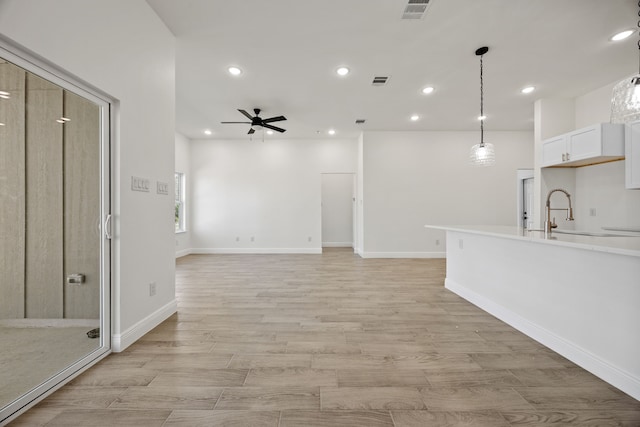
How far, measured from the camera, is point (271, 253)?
736 cm

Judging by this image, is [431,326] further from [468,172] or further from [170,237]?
[468,172]

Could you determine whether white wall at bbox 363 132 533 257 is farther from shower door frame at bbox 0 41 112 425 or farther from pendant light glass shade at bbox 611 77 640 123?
shower door frame at bbox 0 41 112 425

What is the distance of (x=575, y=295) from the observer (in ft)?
6.74

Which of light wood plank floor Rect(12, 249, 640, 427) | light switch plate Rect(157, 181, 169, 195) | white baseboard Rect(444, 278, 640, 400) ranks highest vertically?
light switch plate Rect(157, 181, 169, 195)

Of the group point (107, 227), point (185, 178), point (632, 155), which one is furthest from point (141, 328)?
point (632, 155)

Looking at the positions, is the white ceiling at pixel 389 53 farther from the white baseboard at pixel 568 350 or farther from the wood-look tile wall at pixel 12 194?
the white baseboard at pixel 568 350

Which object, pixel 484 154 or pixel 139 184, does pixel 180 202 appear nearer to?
pixel 139 184

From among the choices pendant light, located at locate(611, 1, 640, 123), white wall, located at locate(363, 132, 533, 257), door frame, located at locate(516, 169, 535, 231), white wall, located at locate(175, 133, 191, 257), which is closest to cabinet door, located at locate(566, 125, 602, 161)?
pendant light, located at locate(611, 1, 640, 123)

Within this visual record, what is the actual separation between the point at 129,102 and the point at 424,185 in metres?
5.99

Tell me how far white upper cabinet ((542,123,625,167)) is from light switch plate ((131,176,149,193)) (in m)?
5.48

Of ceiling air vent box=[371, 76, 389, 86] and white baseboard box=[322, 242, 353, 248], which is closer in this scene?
ceiling air vent box=[371, 76, 389, 86]

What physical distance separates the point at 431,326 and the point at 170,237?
2.77m

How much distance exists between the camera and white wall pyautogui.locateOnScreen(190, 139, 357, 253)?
7.44 m

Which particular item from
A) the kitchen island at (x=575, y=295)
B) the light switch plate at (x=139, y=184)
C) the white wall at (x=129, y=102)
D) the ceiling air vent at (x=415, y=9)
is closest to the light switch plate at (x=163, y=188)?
the white wall at (x=129, y=102)
